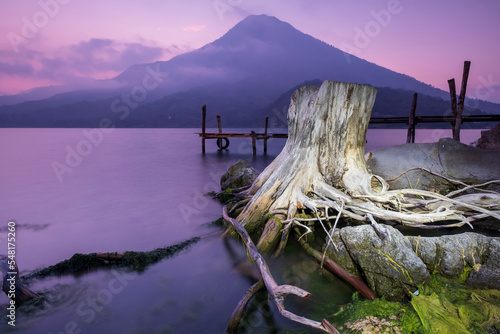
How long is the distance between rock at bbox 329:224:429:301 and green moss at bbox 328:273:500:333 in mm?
151

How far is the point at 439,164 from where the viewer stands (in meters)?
6.41

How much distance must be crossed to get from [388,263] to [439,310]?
0.66 m

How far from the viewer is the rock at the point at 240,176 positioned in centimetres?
907

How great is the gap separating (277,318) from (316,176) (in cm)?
310

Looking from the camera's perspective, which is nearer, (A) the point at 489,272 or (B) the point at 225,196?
(A) the point at 489,272

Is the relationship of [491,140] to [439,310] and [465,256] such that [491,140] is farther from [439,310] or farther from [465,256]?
[439,310]

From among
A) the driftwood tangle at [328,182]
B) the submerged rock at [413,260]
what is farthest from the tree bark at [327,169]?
the submerged rock at [413,260]

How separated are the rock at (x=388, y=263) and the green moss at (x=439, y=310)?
15 centimetres

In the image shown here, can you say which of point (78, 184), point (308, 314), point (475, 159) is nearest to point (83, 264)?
point (308, 314)

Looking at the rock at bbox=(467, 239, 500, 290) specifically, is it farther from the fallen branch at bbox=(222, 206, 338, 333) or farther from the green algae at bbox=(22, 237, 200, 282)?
the green algae at bbox=(22, 237, 200, 282)

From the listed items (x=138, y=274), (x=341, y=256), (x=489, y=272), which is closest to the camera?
(x=489, y=272)

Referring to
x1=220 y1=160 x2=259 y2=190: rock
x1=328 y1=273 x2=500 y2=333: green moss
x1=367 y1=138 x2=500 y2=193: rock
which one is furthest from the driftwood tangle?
x1=220 y1=160 x2=259 y2=190: rock

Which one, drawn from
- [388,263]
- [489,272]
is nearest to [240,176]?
[388,263]

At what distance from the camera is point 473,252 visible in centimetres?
348
